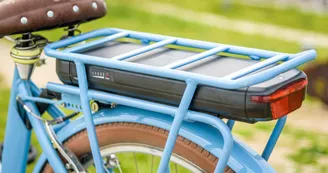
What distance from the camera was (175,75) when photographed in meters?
1.96

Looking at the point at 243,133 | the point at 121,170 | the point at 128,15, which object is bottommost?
the point at 128,15

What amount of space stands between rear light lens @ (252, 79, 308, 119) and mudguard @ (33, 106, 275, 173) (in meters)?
0.22

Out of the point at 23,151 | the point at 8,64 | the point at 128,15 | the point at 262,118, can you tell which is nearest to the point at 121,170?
the point at 23,151

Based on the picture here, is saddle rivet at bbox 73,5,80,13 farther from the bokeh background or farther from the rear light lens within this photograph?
the bokeh background

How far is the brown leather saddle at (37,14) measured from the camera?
2354mm

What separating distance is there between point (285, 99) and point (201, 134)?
0.32 metres

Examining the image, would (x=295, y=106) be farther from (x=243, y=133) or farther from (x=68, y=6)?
(x=243, y=133)

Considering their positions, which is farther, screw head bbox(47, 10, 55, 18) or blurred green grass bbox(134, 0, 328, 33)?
blurred green grass bbox(134, 0, 328, 33)

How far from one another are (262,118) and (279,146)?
93.1 inches

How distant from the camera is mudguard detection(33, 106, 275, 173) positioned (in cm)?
205

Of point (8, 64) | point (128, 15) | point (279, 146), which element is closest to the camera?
point (279, 146)

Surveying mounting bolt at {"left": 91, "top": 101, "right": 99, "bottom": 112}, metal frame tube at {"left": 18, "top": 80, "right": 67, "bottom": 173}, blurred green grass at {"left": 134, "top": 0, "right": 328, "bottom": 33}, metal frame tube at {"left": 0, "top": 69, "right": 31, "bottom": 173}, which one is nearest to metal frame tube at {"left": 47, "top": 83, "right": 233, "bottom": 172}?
mounting bolt at {"left": 91, "top": 101, "right": 99, "bottom": 112}

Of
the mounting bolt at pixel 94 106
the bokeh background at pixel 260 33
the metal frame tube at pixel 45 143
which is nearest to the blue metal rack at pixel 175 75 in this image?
the mounting bolt at pixel 94 106

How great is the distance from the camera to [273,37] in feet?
24.4
